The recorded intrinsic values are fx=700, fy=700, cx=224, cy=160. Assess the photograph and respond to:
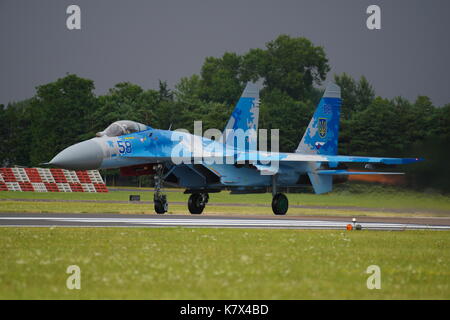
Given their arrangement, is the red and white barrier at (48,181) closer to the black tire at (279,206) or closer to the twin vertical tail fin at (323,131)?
the twin vertical tail fin at (323,131)

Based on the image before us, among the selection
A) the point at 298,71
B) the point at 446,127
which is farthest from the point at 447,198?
the point at 298,71

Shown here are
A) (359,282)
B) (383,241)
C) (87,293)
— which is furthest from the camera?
(383,241)

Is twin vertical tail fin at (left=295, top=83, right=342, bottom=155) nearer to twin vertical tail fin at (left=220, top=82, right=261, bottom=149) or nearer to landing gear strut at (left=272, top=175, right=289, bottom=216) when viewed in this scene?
twin vertical tail fin at (left=220, top=82, right=261, bottom=149)

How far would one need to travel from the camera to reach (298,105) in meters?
87.4

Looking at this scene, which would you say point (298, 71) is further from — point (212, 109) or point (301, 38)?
point (212, 109)

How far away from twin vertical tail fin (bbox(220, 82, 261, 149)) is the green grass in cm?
1316

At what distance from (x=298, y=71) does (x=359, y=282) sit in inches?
3874

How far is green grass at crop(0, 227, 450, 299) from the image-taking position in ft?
26.5

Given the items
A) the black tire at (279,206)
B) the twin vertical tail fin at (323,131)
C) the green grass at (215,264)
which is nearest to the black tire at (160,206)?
the black tire at (279,206)

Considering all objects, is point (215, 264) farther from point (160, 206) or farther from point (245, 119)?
point (245, 119)

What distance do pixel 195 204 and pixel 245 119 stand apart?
4808 millimetres

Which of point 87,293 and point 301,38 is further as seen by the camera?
point 301,38

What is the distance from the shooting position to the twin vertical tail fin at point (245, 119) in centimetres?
2894

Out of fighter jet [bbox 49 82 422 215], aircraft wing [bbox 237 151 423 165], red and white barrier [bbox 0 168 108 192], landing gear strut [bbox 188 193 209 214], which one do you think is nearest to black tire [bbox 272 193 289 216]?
fighter jet [bbox 49 82 422 215]
